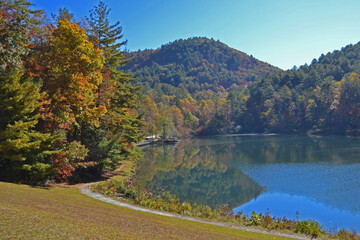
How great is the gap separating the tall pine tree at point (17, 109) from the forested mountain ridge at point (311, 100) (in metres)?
96.5

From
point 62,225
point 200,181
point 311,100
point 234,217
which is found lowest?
point 200,181

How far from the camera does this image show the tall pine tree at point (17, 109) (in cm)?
1742

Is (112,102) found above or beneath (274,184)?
above

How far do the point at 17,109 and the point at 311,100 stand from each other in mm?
115730

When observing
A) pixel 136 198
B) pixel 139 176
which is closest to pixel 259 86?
pixel 139 176

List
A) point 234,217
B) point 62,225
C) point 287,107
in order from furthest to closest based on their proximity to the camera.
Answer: point 287,107
point 234,217
point 62,225

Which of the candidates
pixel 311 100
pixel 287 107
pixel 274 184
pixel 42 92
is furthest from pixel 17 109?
pixel 287 107

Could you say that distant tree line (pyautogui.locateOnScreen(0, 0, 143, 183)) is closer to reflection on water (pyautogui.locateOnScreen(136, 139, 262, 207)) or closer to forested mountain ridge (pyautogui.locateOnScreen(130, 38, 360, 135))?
reflection on water (pyautogui.locateOnScreen(136, 139, 262, 207))

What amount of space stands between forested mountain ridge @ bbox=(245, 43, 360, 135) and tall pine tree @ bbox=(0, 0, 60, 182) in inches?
3799

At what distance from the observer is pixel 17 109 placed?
61.4ft

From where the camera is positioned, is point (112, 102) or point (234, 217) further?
point (112, 102)

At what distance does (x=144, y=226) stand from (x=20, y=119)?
1274cm

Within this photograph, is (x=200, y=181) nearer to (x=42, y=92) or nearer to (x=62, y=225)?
(x=42, y=92)

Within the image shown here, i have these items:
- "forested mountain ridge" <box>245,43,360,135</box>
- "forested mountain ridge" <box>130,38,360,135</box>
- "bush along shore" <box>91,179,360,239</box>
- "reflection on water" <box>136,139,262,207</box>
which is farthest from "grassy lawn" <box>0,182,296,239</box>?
"forested mountain ridge" <box>245,43,360,135</box>
